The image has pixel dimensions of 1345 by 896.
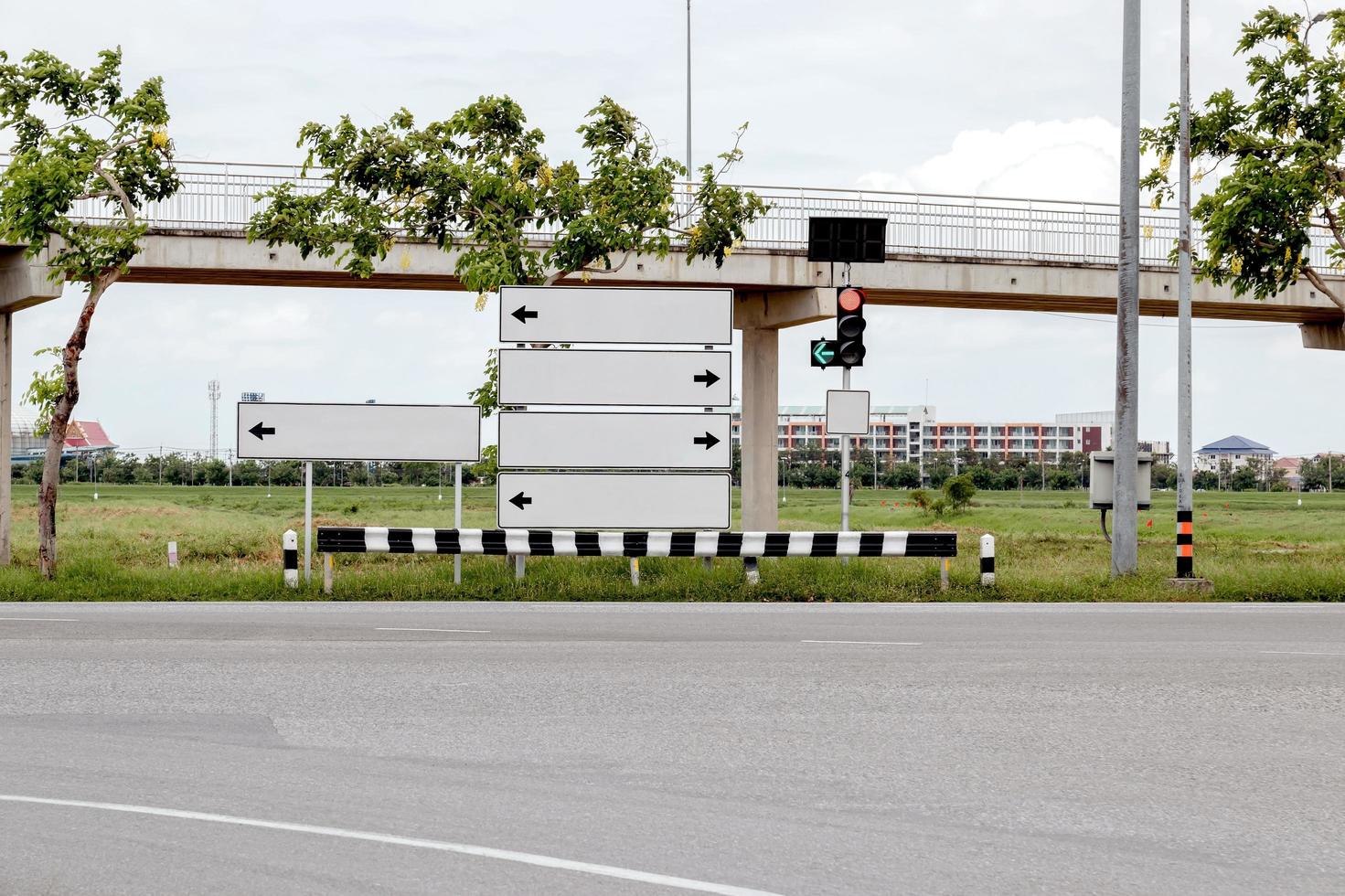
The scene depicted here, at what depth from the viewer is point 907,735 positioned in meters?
8.57

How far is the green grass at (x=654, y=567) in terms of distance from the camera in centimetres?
1834

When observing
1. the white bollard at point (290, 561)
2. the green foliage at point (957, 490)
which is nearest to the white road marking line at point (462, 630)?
the white bollard at point (290, 561)

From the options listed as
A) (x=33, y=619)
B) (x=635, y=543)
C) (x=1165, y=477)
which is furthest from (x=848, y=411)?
(x=1165, y=477)

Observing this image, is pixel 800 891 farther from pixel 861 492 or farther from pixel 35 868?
pixel 861 492

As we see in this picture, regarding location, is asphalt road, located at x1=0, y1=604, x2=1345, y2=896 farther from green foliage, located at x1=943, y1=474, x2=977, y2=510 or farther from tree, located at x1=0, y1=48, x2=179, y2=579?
green foliage, located at x1=943, y1=474, x2=977, y2=510

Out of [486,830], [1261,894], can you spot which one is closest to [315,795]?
[486,830]

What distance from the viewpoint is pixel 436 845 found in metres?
6.04

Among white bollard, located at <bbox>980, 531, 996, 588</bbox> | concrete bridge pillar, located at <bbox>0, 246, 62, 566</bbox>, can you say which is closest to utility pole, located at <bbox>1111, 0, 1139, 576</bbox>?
white bollard, located at <bbox>980, 531, 996, 588</bbox>

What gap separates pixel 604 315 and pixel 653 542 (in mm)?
3143

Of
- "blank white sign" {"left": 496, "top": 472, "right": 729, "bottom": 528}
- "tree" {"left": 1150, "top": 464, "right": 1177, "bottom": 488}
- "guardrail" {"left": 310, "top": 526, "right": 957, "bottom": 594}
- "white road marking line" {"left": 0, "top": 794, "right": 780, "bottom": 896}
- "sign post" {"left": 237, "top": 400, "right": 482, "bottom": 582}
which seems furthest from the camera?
"tree" {"left": 1150, "top": 464, "right": 1177, "bottom": 488}

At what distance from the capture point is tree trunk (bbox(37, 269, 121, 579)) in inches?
805

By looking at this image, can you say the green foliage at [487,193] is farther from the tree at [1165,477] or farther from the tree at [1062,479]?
the tree at [1165,477]

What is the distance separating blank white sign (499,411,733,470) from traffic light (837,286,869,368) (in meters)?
1.81

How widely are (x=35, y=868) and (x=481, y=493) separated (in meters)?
76.1
